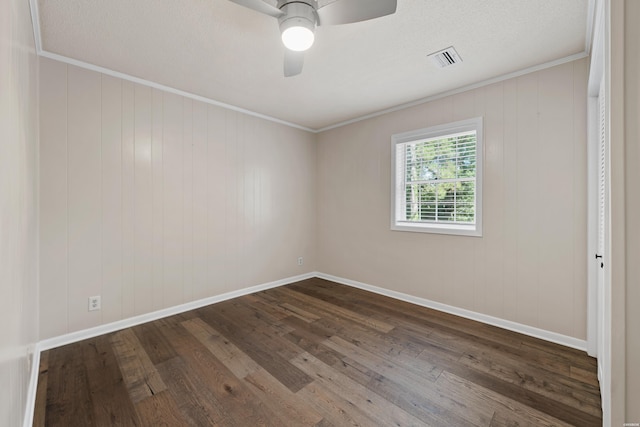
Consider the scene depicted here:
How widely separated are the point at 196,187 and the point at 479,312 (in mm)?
3548

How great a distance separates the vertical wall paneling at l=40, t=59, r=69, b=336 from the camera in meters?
2.39

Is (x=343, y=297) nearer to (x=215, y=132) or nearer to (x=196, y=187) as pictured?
(x=196, y=187)

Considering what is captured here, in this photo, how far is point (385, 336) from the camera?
2676mm

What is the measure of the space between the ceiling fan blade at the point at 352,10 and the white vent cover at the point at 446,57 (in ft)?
3.26

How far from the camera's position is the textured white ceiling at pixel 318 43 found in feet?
6.16

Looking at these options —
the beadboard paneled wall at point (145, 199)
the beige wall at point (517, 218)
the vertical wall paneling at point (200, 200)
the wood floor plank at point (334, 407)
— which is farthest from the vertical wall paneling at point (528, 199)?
the vertical wall paneling at point (200, 200)

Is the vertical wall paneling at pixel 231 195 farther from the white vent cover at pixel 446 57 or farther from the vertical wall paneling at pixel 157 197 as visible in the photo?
the white vent cover at pixel 446 57

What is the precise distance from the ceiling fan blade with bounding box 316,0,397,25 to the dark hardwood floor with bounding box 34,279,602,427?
241 cm

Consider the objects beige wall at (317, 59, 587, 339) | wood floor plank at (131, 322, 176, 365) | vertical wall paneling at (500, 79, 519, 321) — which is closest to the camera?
wood floor plank at (131, 322, 176, 365)

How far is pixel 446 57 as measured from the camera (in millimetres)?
2445

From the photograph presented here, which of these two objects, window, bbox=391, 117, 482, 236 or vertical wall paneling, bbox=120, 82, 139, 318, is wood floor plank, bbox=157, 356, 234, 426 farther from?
window, bbox=391, 117, 482, 236

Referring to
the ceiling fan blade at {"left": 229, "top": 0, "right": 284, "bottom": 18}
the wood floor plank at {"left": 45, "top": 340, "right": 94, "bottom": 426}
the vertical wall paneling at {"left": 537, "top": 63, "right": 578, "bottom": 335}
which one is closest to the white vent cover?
the vertical wall paneling at {"left": 537, "top": 63, "right": 578, "bottom": 335}

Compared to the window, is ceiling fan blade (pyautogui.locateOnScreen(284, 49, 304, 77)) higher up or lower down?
higher up

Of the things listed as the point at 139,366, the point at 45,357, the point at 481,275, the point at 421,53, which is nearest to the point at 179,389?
the point at 139,366
